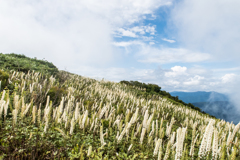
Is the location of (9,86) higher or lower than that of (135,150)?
higher

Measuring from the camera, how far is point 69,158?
2.80 meters

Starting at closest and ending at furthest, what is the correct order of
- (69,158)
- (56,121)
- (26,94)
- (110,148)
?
(69,158), (110,148), (56,121), (26,94)

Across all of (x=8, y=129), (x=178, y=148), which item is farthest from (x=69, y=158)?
(x=178, y=148)

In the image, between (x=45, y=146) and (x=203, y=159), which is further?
(x=45, y=146)

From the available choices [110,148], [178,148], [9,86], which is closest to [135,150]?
[110,148]

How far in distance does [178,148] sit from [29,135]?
3275mm

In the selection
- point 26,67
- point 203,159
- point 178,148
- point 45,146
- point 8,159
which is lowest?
point 8,159

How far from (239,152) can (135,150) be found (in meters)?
2.42

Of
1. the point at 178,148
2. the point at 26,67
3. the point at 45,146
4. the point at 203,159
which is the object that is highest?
the point at 26,67

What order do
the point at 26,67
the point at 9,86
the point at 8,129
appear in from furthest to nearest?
the point at 26,67 → the point at 9,86 → the point at 8,129

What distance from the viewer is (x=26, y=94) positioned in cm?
532

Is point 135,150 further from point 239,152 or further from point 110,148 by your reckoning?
point 239,152

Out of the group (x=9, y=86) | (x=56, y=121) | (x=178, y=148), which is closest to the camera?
(x=178, y=148)

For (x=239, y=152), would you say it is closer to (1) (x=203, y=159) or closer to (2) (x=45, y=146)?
(1) (x=203, y=159)
